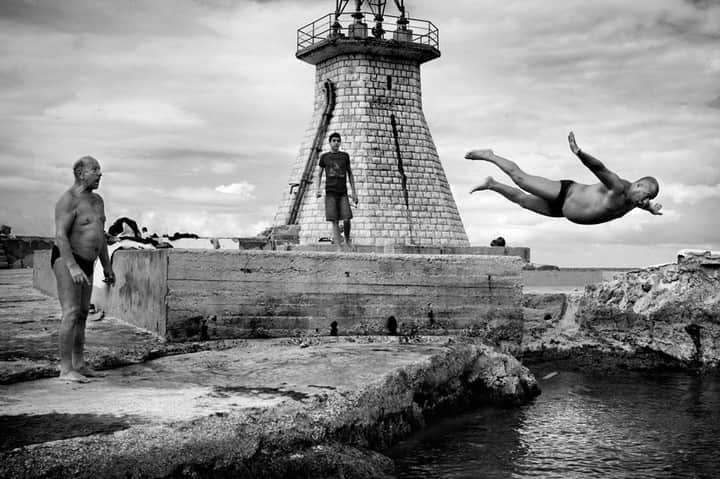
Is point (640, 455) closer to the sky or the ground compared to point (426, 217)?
closer to the ground

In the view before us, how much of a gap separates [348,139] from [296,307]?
22752 millimetres

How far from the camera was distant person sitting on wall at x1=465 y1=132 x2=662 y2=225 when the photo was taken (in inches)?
268

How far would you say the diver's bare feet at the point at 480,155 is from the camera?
762 cm

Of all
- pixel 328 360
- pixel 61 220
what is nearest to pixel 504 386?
pixel 328 360

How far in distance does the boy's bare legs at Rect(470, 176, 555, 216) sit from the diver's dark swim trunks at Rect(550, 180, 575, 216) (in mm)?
73

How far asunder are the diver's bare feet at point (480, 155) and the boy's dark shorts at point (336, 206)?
340cm

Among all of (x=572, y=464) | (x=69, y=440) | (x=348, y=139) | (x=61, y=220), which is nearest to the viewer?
(x=69, y=440)

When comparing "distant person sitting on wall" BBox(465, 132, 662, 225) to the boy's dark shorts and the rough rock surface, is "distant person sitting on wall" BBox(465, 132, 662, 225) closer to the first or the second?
the boy's dark shorts

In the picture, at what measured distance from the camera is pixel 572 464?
5.74 metres

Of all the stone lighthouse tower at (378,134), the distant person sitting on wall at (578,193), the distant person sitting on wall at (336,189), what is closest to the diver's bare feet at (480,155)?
the distant person sitting on wall at (578,193)

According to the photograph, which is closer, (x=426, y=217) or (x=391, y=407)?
(x=391, y=407)

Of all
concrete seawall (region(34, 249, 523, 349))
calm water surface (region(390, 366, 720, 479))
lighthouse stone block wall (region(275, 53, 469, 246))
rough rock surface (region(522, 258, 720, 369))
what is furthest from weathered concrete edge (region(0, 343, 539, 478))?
lighthouse stone block wall (region(275, 53, 469, 246))

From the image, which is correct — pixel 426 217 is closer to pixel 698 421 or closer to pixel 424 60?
pixel 424 60

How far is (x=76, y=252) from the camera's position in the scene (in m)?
5.44
